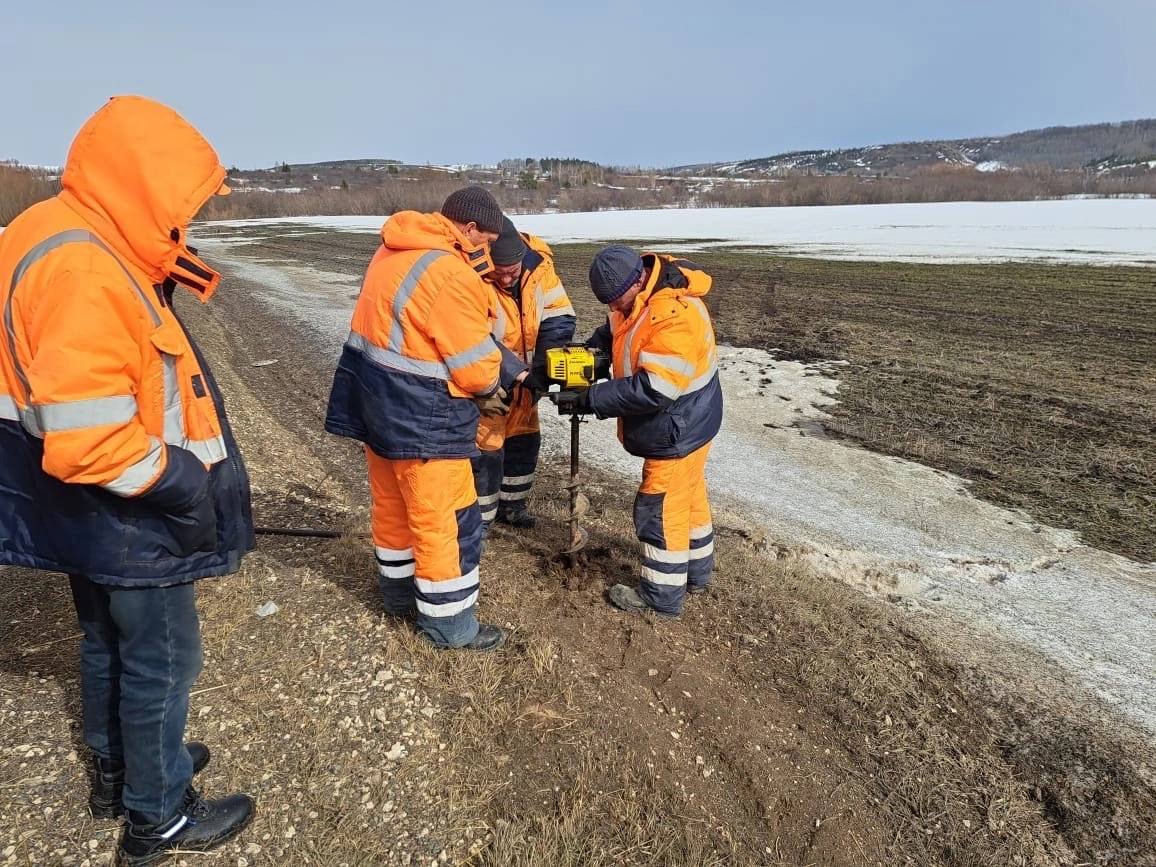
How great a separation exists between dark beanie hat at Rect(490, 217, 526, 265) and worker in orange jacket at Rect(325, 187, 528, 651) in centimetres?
62

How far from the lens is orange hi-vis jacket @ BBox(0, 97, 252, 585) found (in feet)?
6.22

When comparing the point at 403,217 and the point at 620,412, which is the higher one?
the point at 403,217

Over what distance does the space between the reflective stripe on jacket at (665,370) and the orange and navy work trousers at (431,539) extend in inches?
38.7

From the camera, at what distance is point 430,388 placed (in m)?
3.28

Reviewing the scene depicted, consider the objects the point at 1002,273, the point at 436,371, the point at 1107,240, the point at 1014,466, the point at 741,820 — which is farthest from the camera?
the point at 1107,240

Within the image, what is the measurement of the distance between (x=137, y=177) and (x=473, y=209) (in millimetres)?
1825

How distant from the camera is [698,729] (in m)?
3.46

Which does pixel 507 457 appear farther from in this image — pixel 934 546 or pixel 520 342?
pixel 934 546

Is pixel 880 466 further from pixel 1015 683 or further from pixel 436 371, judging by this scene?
pixel 436 371

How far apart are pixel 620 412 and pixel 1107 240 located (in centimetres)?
3380

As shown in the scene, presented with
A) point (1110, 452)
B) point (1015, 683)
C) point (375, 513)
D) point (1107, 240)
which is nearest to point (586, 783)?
point (375, 513)

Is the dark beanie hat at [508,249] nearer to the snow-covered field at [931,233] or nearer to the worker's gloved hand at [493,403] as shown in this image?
the worker's gloved hand at [493,403]

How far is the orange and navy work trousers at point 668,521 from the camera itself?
4062 mm

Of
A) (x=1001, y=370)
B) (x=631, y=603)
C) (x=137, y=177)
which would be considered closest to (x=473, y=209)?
(x=137, y=177)
